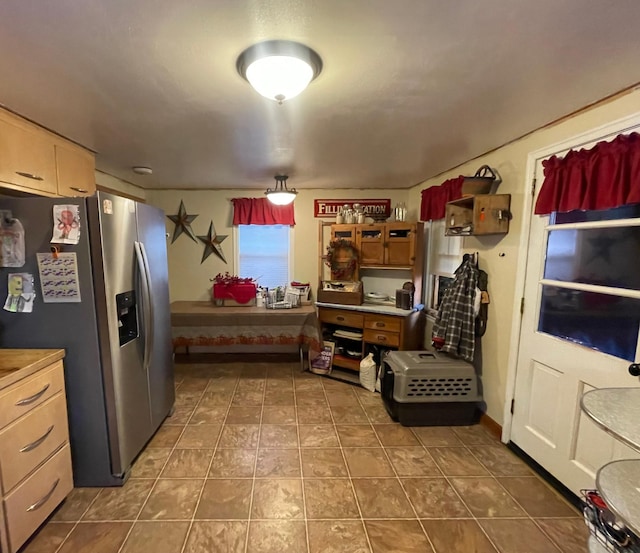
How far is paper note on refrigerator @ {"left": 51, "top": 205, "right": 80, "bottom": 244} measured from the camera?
5.60 ft

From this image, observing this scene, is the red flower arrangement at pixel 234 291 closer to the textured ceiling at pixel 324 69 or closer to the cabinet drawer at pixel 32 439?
the textured ceiling at pixel 324 69

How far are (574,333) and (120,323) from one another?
2.75 metres

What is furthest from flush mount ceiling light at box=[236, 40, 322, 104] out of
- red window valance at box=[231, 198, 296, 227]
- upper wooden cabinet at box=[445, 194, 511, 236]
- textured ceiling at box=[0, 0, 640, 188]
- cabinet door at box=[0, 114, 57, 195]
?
red window valance at box=[231, 198, 296, 227]

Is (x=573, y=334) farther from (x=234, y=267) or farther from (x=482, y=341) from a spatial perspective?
(x=234, y=267)

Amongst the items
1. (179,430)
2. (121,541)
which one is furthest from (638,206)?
(179,430)

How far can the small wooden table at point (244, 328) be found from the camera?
11.6 feet

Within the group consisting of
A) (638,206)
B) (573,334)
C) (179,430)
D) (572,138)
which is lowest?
(179,430)

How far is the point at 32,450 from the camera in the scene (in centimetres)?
155

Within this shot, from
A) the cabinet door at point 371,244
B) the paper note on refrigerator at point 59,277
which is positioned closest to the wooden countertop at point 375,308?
the cabinet door at point 371,244

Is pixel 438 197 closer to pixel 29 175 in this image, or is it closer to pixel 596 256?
pixel 596 256

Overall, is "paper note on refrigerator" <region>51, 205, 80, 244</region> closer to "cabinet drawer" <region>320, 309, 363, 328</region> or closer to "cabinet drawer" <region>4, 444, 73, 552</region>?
"cabinet drawer" <region>4, 444, 73, 552</region>

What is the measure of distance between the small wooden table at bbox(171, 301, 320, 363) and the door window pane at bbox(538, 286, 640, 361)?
216cm

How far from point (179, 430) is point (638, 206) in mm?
3265

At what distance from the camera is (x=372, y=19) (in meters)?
1.04
